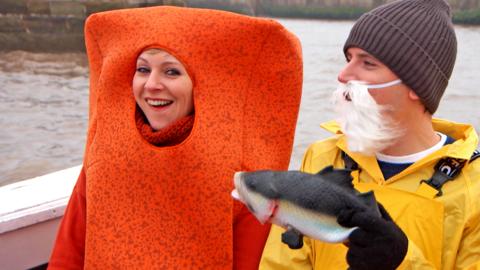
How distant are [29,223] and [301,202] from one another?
147 centimetres

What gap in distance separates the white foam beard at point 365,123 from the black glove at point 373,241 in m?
0.34

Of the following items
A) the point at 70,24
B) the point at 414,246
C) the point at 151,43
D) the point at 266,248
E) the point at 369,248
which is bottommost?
the point at 70,24

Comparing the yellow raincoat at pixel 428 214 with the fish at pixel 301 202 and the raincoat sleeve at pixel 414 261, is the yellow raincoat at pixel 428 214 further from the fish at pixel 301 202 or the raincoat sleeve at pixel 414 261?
the fish at pixel 301 202

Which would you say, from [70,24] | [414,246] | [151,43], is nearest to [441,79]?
[414,246]

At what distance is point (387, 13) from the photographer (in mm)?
1727

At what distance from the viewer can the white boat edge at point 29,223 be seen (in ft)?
7.64

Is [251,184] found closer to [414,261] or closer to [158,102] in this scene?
[414,261]

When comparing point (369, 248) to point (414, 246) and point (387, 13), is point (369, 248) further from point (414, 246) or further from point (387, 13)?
point (387, 13)

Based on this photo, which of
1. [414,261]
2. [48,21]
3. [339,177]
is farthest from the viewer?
[48,21]

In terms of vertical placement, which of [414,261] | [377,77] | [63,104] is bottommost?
[63,104]

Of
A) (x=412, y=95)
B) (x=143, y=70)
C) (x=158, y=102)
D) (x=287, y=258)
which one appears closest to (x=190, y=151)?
(x=158, y=102)

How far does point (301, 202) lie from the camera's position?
47.2 inches

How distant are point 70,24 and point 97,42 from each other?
17.8 meters

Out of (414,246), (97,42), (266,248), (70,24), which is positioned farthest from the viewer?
(70,24)
